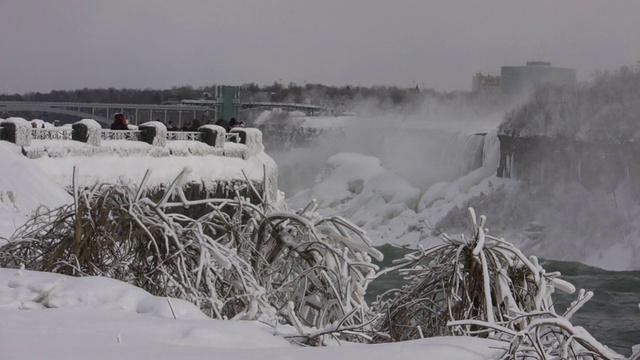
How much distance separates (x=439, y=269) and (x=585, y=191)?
124 ft

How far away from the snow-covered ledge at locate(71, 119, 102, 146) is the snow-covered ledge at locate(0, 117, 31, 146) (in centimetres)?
177

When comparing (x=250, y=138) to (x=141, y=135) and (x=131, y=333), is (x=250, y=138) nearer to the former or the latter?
(x=141, y=135)

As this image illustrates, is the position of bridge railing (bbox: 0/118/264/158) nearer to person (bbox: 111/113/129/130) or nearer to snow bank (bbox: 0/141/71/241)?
person (bbox: 111/113/129/130)

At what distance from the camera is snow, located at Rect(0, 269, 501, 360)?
3727mm

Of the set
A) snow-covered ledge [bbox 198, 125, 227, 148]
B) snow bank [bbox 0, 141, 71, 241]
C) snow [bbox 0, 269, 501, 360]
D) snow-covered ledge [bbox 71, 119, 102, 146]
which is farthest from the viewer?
snow-covered ledge [bbox 198, 125, 227, 148]

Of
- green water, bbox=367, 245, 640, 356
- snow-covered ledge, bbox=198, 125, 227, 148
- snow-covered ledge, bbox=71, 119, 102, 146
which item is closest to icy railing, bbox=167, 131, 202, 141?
snow-covered ledge, bbox=198, 125, 227, 148

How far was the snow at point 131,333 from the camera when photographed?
3727 mm

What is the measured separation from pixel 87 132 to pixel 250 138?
21.8 ft

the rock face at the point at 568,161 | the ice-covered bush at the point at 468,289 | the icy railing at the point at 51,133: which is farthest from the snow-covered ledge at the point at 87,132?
the rock face at the point at 568,161

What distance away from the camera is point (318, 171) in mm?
59406

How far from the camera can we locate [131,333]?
4164mm

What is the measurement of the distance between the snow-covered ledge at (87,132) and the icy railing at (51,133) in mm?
133

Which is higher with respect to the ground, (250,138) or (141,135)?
(141,135)

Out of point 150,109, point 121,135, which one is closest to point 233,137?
point 121,135
